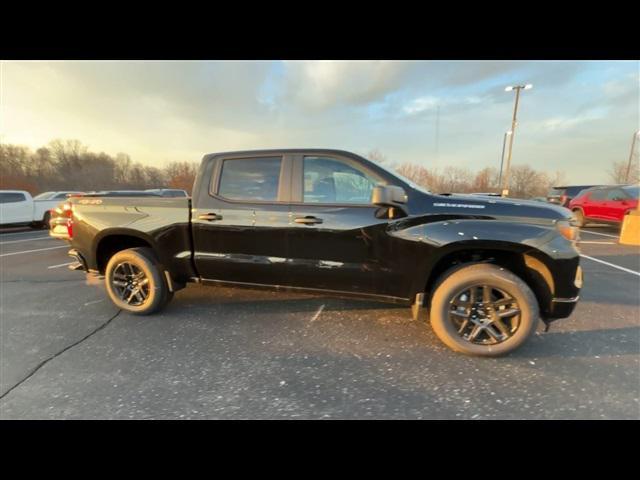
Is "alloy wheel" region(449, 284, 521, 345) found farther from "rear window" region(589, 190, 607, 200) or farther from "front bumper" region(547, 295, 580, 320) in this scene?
"rear window" region(589, 190, 607, 200)

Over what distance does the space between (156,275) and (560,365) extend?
4.15 meters

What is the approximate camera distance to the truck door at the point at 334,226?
2877 millimetres

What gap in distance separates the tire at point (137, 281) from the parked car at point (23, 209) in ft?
41.5

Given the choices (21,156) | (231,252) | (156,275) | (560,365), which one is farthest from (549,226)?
(21,156)

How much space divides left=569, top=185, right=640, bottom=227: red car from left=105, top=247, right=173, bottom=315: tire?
37.0 feet

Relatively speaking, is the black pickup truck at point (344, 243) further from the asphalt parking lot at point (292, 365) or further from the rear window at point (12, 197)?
the rear window at point (12, 197)

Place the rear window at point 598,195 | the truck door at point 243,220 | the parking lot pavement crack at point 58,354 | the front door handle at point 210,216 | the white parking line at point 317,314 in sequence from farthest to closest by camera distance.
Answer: the rear window at point 598,195
the white parking line at point 317,314
the front door handle at point 210,216
the truck door at point 243,220
the parking lot pavement crack at point 58,354

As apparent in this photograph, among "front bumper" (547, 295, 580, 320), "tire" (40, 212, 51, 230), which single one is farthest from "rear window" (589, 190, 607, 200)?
"tire" (40, 212, 51, 230)

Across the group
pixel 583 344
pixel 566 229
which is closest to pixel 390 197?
pixel 566 229

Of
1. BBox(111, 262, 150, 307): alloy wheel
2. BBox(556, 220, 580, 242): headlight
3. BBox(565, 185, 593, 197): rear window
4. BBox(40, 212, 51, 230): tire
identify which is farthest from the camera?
BBox(565, 185, 593, 197): rear window

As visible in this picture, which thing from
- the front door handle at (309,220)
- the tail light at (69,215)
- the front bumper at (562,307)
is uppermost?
the front door handle at (309,220)

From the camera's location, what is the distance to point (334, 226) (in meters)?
2.91

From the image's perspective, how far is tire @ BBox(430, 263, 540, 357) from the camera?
2.59 metres

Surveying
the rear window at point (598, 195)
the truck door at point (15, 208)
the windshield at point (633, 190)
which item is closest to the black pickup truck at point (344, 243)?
the windshield at point (633, 190)
